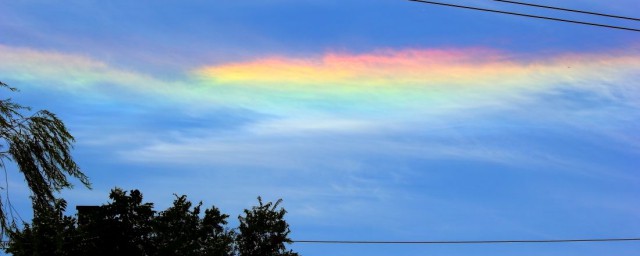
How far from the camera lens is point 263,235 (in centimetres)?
3022

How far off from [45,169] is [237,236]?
654 cm

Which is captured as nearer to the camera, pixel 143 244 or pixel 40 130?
pixel 143 244

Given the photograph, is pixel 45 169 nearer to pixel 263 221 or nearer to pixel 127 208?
pixel 127 208

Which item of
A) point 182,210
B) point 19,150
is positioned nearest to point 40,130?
point 19,150

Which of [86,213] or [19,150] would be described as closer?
[86,213]

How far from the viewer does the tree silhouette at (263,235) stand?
29984mm

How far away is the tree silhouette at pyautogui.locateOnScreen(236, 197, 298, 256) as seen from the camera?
1180 inches

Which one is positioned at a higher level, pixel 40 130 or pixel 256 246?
pixel 40 130

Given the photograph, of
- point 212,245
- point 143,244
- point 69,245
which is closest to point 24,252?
point 69,245

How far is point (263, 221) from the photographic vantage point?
99.0ft

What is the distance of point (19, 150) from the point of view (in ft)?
104

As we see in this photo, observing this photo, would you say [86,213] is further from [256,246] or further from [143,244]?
[256,246]

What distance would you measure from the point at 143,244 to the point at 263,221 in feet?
11.8

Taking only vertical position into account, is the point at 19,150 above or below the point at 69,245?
above
